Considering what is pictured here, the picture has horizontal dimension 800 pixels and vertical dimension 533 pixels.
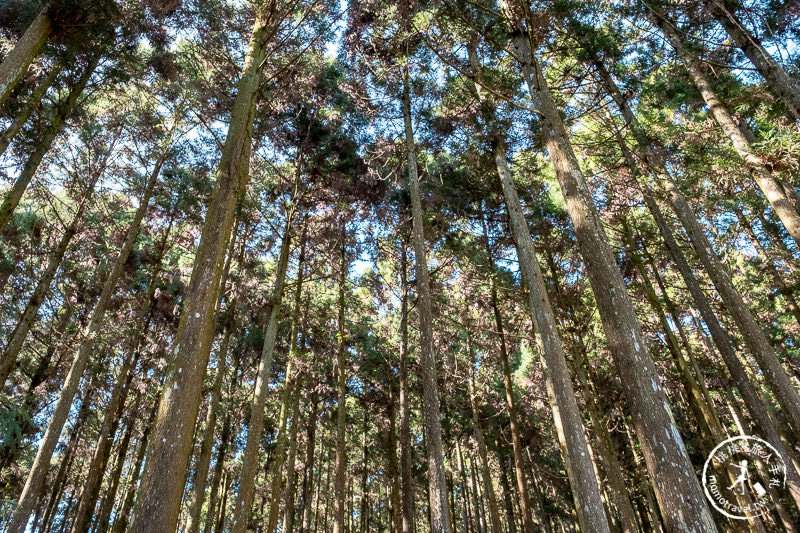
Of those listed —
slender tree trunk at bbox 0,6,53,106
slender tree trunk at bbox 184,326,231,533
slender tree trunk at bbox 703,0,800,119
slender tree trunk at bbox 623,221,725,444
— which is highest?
slender tree trunk at bbox 703,0,800,119

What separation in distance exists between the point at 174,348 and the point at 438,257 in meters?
11.2

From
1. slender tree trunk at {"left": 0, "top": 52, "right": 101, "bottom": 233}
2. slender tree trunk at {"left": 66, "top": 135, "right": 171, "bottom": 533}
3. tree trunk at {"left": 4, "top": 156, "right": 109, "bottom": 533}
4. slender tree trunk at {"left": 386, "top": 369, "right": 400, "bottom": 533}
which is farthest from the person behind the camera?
slender tree trunk at {"left": 386, "top": 369, "right": 400, "bottom": 533}

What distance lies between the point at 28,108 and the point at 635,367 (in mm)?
11559

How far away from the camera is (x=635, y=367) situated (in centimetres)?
462

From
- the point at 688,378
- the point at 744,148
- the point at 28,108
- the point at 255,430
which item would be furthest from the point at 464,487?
the point at 28,108

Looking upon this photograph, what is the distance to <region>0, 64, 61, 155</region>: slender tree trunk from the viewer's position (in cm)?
713

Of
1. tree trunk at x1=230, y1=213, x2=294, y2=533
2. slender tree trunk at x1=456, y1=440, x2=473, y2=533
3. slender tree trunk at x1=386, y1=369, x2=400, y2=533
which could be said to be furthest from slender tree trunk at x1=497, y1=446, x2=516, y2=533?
tree trunk at x1=230, y1=213, x2=294, y2=533

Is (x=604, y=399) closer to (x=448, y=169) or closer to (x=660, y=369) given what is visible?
(x=660, y=369)

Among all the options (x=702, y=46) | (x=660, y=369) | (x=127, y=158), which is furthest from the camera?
(x=660, y=369)

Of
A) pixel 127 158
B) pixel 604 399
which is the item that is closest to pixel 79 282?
pixel 127 158

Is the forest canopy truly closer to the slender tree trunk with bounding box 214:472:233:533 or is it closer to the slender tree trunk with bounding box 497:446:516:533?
the slender tree trunk with bounding box 497:446:516:533

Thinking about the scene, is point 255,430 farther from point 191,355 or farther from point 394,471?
point 394,471

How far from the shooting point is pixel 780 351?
19.6m

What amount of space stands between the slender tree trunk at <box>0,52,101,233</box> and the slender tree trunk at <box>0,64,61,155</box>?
Result: 42cm
